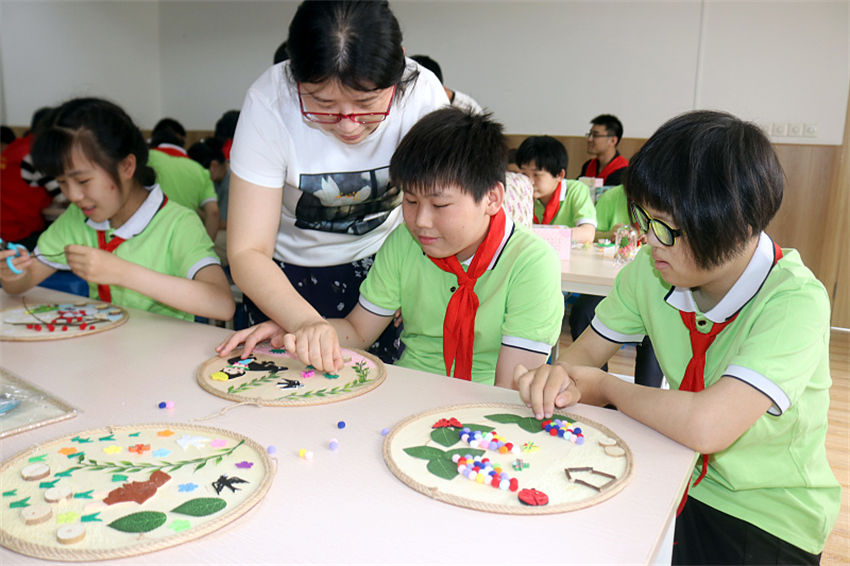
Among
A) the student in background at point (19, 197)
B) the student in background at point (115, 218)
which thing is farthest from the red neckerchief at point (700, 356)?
the student in background at point (19, 197)

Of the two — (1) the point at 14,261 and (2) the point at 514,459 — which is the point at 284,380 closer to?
(2) the point at 514,459

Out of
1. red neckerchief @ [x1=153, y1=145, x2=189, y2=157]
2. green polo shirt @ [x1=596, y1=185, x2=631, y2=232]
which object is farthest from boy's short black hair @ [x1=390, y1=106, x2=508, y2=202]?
red neckerchief @ [x1=153, y1=145, x2=189, y2=157]

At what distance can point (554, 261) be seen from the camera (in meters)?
1.39

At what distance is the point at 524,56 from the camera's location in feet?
18.8

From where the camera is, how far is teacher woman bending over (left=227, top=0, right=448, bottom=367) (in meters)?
1.12

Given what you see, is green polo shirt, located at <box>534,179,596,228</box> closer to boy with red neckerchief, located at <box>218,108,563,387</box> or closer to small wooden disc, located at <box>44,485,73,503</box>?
boy with red neckerchief, located at <box>218,108,563,387</box>

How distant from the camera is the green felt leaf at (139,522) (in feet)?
2.10

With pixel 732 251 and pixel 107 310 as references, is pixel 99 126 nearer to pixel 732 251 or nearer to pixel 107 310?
pixel 107 310

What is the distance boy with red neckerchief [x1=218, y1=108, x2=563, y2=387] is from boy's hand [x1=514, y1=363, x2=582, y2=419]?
0.96 feet

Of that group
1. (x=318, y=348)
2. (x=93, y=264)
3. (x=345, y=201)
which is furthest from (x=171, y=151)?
(x=318, y=348)

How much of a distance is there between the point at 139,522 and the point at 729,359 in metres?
0.87

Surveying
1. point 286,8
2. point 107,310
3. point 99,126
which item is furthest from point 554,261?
point 286,8

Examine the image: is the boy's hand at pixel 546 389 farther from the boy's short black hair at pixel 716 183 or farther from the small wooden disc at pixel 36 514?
the small wooden disc at pixel 36 514

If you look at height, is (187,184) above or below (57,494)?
above
